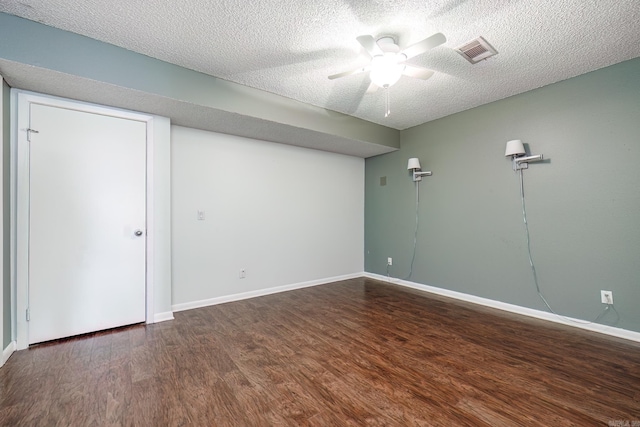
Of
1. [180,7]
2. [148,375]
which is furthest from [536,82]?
[148,375]

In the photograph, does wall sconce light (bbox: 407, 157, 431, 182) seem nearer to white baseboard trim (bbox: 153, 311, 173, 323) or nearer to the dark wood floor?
the dark wood floor

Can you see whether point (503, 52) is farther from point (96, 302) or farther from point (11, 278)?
point (11, 278)

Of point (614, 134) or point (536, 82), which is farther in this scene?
point (536, 82)

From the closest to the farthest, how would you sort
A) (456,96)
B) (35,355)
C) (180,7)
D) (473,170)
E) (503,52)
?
1. (180,7)
2. (35,355)
3. (503,52)
4. (456,96)
5. (473,170)

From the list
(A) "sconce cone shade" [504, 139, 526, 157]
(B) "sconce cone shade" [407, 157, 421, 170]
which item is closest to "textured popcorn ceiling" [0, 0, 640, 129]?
(A) "sconce cone shade" [504, 139, 526, 157]

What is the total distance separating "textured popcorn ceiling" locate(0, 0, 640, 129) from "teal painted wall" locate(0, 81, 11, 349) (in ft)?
2.47

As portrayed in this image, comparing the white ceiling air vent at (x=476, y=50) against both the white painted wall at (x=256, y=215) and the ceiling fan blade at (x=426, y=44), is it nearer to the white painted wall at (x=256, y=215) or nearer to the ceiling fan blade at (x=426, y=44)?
the ceiling fan blade at (x=426, y=44)

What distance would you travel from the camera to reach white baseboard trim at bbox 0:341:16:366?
81.7 inches

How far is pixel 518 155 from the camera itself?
10.2 ft

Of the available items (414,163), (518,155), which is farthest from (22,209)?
(518,155)

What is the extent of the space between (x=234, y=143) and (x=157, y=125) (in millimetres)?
958

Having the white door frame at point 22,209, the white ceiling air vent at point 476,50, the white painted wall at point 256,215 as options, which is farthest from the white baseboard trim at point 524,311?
the white door frame at point 22,209

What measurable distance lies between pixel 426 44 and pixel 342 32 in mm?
637

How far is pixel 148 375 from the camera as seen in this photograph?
1931 millimetres
